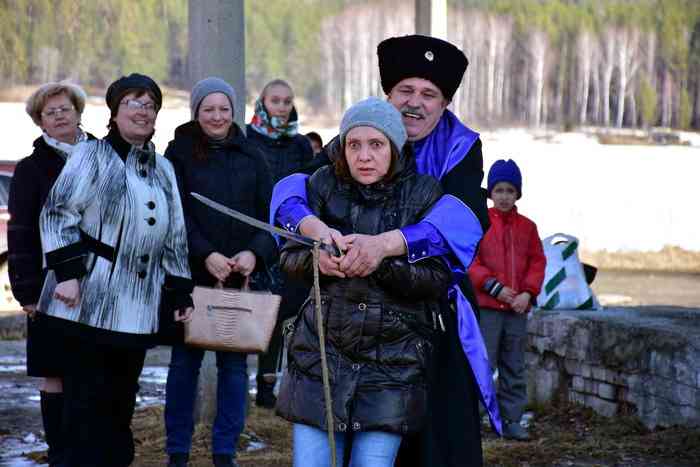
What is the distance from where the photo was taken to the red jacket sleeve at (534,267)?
773cm

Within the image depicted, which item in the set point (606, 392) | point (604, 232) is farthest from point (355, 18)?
point (606, 392)

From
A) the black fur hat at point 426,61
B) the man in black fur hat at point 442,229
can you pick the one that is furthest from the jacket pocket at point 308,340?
the black fur hat at point 426,61

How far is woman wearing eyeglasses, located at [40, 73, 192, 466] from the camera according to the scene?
5.18m

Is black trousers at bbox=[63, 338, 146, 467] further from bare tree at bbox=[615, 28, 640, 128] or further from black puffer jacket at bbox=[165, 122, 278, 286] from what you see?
bare tree at bbox=[615, 28, 640, 128]

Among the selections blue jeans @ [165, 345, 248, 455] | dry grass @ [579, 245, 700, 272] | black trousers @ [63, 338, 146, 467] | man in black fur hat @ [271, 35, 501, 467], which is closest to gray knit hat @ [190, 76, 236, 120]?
blue jeans @ [165, 345, 248, 455]

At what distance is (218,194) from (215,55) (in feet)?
4.41

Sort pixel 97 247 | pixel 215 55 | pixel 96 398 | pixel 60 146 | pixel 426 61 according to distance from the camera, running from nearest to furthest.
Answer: pixel 426 61 → pixel 97 247 → pixel 96 398 → pixel 60 146 → pixel 215 55

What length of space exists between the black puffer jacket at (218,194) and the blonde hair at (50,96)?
501 millimetres

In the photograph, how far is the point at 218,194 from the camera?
611 cm

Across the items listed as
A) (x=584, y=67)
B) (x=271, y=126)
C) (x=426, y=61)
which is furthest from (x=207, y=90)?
(x=584, y=67)

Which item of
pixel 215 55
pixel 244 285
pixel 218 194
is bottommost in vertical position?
pixel 244 285

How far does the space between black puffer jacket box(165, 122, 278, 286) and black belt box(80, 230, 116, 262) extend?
30.3 inches

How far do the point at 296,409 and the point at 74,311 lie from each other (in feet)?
5.04

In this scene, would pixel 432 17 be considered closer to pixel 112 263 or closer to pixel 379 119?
pixel 112 263
